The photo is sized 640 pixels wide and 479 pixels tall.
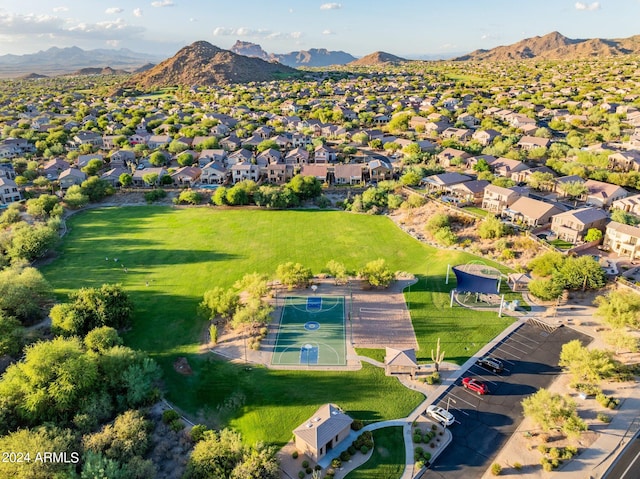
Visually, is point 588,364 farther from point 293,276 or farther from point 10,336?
point 10,336

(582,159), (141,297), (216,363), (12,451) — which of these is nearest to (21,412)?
(12,451)

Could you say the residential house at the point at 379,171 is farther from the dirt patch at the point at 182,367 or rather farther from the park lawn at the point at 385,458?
the park lawn at the point at 385,458

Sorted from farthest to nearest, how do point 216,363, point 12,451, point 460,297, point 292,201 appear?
point 292,201
point 460,297
point 216,363
point 12,451

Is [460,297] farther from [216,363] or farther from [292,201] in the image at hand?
[292,201]

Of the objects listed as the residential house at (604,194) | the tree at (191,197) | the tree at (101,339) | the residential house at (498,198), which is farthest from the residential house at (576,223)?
the tree at (191,197)

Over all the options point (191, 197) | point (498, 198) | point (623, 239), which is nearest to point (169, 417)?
point (191, 197)

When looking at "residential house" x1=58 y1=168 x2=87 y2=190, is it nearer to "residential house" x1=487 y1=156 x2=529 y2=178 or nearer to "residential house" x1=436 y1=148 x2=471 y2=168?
"residential house" x1=436 y1=148 x2=471 y2=168
